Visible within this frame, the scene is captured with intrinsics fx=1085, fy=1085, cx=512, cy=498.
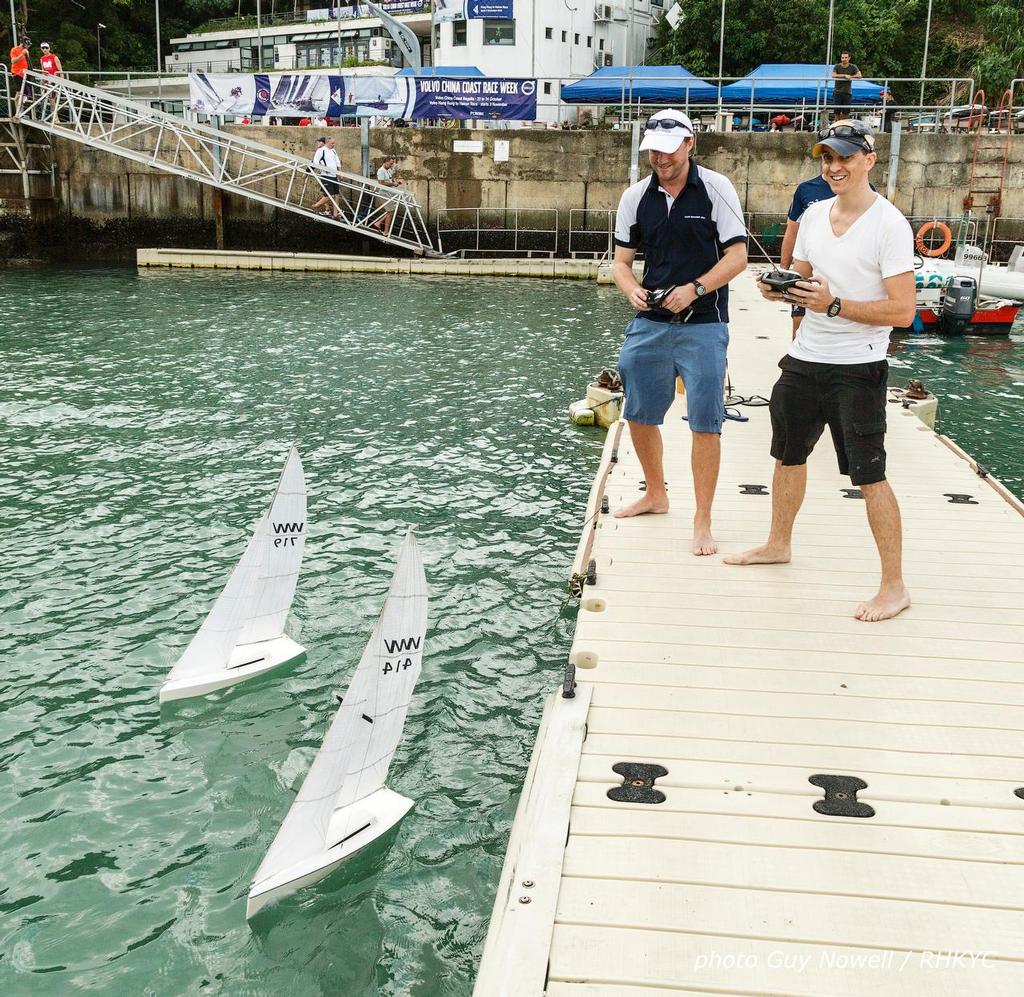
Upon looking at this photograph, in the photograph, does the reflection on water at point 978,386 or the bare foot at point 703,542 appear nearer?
the bare foot at point 703,542

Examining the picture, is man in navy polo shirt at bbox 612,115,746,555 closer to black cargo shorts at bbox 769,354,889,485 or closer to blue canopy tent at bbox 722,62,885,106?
black cargo shorts at bbox 769,354,889,485

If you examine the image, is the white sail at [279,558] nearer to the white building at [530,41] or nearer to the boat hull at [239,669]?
the boat hull at [239,669]

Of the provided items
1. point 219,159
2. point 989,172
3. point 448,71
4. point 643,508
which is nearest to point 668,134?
point 643,508

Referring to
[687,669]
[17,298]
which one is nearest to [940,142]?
[17,298]

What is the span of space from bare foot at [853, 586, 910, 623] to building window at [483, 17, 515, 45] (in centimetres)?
5498

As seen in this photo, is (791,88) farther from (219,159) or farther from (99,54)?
(99,54)

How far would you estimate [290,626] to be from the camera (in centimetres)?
678

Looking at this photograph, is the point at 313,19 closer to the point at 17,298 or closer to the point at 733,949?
the point at 17,298

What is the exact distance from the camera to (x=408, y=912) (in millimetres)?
4227

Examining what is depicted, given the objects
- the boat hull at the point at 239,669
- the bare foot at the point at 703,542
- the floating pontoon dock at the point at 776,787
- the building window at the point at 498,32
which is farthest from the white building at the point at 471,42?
the floating pontoon dock at the point at 776,787

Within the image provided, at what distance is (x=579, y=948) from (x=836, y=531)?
424cm

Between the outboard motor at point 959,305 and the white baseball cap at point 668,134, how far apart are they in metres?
15.3

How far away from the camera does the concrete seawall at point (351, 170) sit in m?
28.4

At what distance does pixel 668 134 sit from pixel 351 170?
83.8 feet
